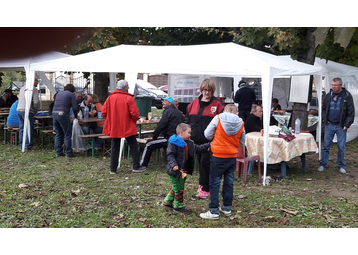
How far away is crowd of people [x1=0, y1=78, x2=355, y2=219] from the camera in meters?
5.13

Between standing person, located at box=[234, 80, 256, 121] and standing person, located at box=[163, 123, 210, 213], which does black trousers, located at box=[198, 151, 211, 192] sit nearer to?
standing person, located at box=[163, 123, 210, 213]

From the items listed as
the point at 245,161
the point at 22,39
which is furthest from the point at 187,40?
the point at 22,39

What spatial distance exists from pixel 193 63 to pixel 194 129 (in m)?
2.66

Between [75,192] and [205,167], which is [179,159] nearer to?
[205,167]

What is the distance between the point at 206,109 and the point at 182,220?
175 centimetres

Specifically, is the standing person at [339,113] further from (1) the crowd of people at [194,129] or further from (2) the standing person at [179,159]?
(2) the standing person at [179,159]

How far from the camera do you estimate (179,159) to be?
522 centimetres

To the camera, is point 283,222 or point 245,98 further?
point 245,98

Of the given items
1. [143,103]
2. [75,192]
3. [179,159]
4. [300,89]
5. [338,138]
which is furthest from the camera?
[143,103]

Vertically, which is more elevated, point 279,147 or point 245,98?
point 245,98

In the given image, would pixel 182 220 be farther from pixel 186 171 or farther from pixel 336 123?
pixel 336 123

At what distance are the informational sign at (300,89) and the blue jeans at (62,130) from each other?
634cm

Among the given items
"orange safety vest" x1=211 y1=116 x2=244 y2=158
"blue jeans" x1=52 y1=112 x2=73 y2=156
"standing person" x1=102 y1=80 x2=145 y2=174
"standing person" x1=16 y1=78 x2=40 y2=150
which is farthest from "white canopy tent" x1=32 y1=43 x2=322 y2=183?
"orange safety vest" x1=211 y1=116 x2=244 y2=158

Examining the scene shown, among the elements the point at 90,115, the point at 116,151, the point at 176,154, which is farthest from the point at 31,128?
the point at 176,154
